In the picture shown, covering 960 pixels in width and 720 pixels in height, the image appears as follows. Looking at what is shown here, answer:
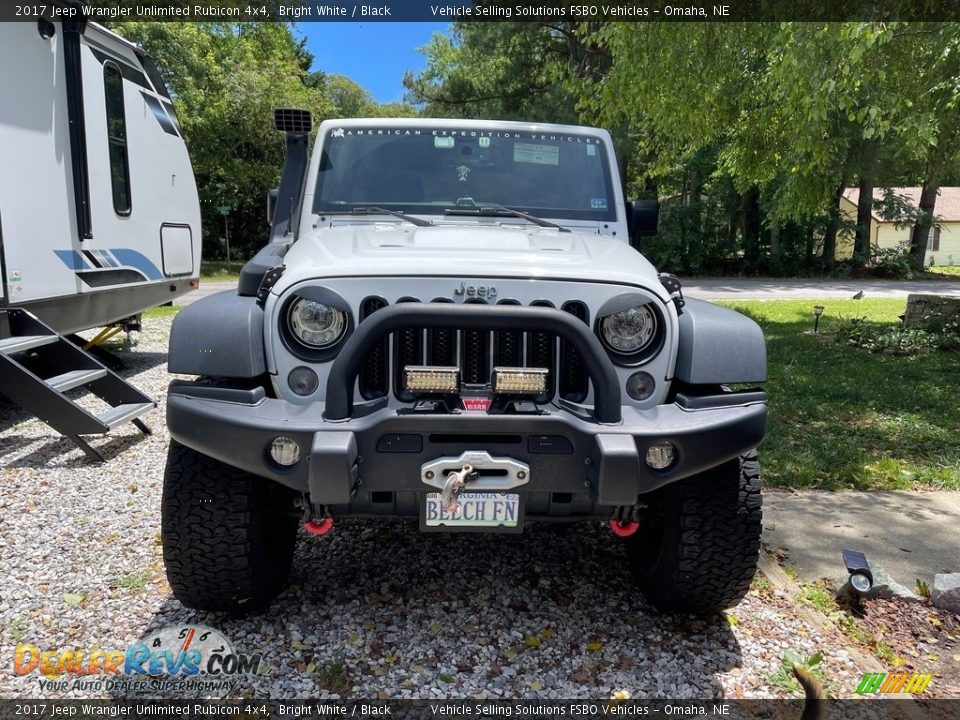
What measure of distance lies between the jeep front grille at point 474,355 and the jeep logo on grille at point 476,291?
0.03m

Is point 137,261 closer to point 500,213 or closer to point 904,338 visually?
point 500,213

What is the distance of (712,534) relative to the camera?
113 inches

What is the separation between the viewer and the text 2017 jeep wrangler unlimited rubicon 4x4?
248 centimetres

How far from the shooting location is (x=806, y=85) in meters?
6.37

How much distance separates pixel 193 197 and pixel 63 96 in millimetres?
2664

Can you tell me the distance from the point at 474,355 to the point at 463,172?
156 cm

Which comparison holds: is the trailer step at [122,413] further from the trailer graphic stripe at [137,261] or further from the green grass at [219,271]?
the green grass at [219,271]

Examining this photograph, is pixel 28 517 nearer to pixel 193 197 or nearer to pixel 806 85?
pixel 193 197

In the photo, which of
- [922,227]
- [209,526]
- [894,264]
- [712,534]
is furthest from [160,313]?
[922,227]

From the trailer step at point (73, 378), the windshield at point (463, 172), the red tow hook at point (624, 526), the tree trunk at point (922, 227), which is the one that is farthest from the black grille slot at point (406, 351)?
the tree trunk at point (922, 227)

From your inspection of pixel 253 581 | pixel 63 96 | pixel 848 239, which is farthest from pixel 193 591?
pixel 848 239

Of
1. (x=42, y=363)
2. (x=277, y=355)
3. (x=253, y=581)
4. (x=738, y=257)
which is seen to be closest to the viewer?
(x=277, y=355)

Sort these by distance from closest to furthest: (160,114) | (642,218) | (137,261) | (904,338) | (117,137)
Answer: (642,218)
(117,137)
(137,261)
(160,114)
(904,338)

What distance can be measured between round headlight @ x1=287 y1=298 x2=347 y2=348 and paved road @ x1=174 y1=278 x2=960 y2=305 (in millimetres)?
14027
